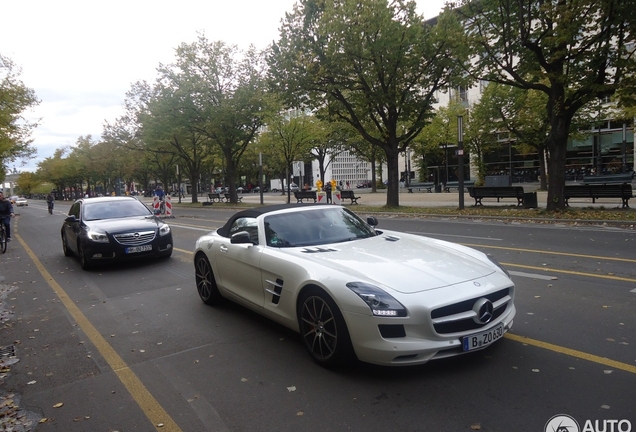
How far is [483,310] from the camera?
3713 mm

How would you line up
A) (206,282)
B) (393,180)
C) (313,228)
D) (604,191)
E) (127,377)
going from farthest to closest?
(393,180), (604,191), (206,282), (313,228), (127,377)

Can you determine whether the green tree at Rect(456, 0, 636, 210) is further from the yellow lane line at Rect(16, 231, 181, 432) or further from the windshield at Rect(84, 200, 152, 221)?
the yellow lane line at Rect(16, 231, 181, 432)

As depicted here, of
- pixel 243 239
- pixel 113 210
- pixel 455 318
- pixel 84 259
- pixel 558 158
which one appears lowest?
pixel 84 259

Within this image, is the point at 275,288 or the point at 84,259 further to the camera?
the point at 84,259

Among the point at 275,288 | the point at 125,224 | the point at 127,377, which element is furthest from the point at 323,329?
the point at 125,224

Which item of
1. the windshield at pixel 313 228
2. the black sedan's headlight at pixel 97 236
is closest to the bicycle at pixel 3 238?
the black sedan's headlight at pixel 97 236

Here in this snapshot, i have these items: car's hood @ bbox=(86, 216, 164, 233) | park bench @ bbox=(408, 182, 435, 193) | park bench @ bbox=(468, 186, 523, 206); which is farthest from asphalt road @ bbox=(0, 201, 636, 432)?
park bench @ bbox=(408, 182, 435, 193)

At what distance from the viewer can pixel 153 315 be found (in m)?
6.10

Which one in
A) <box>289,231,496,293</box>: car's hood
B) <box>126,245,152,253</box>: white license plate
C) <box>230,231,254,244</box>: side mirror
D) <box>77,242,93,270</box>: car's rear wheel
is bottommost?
<box>77,242,93,270</box>: car's rear wheel

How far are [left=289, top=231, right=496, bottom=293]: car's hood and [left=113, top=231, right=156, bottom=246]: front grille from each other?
5954 millimetres

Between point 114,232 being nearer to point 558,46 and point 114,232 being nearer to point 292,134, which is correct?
point 558,46

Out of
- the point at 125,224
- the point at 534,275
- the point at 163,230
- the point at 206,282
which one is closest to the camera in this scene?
the point at 206,282

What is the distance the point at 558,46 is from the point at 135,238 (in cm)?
1466

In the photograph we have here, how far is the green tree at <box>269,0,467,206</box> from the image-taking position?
1952 centimetres
